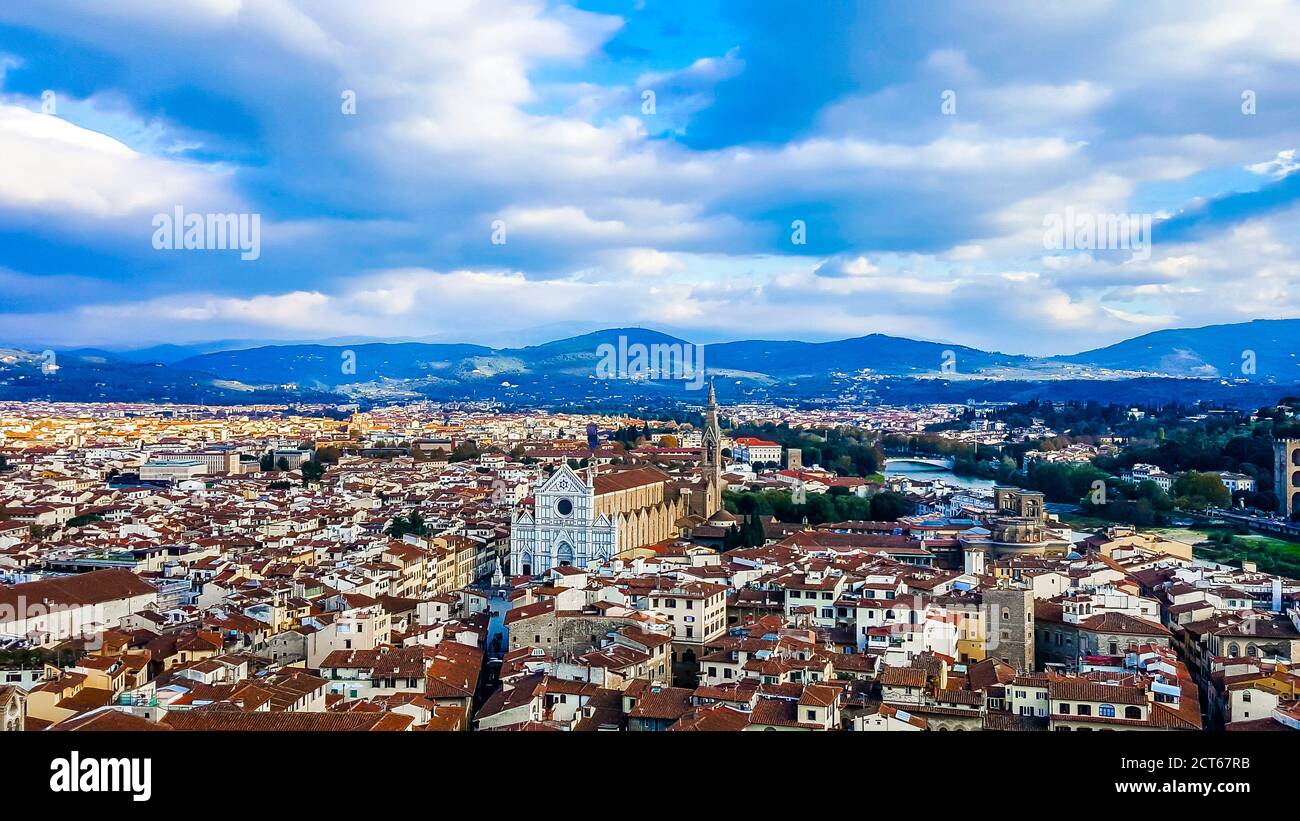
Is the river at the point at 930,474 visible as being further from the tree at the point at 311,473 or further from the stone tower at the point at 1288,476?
the tree at the point at 311,473

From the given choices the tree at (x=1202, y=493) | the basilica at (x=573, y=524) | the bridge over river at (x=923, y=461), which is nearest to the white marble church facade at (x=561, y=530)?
the basilica at (x=573, y=524)

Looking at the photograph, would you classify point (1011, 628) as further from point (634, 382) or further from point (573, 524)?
point (634, 382)

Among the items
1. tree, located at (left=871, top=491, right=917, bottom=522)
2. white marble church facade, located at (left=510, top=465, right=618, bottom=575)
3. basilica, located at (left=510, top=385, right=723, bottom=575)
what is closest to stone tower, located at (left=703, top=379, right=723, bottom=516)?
tree, located at (left=871, top=491, right=917, bottom=522)

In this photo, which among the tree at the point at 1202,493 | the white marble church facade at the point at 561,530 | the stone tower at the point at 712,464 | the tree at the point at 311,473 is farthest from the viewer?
the tree at the point at 311,473

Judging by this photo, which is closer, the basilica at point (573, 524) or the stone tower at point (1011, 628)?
the stone tower at point (1011, 628)

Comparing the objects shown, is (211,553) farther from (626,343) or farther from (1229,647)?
(626,343)

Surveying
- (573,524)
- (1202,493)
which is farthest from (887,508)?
(1202,493)
